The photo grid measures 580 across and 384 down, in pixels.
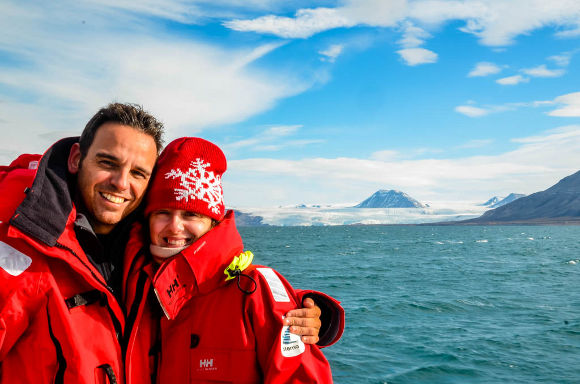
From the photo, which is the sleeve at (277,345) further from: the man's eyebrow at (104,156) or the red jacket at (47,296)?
the man's eyebrow at (104,156)

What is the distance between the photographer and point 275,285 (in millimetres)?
2928

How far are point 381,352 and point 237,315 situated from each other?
1094 cm

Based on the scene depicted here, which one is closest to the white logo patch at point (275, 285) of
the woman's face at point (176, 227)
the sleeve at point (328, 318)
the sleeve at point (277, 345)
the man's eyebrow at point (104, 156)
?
the sleeve at point (277, 345)

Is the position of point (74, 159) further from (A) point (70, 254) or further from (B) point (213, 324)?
(B) point (213, 324)

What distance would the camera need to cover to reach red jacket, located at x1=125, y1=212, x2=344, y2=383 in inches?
107

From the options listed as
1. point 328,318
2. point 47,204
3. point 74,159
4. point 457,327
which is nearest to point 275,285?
point 328,318

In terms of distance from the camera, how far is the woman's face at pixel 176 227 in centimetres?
293

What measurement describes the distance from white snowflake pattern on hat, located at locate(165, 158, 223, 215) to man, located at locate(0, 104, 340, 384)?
277mm

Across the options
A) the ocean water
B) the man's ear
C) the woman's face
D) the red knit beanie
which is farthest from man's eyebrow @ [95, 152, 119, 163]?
the ocean water

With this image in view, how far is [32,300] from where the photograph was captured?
7.69 ft

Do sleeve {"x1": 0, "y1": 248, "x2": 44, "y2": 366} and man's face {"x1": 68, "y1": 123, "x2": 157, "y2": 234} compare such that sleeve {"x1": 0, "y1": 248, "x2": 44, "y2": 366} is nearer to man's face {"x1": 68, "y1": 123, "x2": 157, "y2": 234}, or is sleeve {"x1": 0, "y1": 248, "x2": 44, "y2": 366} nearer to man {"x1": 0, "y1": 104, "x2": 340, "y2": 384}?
man {"x1": 0, "y1": 104, "x2": 340, "y2": 384}

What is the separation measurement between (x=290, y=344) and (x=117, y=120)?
1.78 meters

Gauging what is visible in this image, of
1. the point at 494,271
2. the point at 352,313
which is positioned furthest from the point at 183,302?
the point at 494,271

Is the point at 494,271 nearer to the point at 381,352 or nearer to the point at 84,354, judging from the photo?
the point at 381,352
